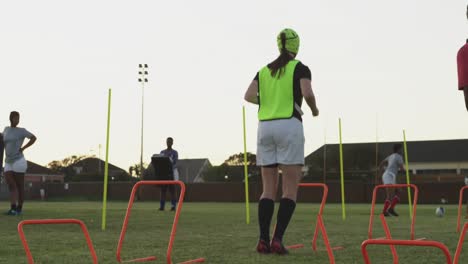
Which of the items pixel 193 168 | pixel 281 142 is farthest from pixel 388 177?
pixel 193 168

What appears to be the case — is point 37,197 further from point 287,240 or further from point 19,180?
point 287,240

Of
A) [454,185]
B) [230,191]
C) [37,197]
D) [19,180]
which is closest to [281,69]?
[19,180]

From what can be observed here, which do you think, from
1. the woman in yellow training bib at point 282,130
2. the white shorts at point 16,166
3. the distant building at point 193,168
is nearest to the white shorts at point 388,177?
the white shorts at point 16,166

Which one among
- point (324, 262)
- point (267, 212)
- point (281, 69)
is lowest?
point (324, 262)

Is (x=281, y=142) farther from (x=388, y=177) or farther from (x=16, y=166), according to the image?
(x=388, y=177)

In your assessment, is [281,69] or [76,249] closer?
[281,69]

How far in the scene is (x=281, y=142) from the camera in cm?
611

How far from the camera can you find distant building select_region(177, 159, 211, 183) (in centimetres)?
11956

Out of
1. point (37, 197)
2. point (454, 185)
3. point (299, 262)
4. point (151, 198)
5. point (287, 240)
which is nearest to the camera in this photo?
point (299, 262)

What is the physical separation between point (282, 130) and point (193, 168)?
383 feet

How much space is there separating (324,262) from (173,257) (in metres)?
1.39

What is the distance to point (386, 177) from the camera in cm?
1739

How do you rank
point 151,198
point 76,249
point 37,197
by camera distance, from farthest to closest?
point 37,197, point 151,198, point 76,249

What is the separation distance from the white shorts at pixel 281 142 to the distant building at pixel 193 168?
113 metres
